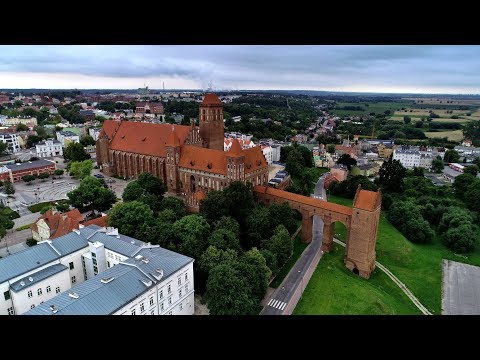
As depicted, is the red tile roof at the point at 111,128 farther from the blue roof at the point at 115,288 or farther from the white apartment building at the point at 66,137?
the blue roof at the point at 115,288

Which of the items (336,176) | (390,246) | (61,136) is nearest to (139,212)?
(390,246)

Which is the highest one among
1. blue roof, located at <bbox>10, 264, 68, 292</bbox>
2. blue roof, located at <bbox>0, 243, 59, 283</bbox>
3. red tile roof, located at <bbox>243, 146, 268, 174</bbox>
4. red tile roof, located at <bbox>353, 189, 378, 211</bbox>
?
red tile roof, located at <bbox>243, 146, 268, 174</bbox>

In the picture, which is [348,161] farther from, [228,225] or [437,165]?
[228,225]

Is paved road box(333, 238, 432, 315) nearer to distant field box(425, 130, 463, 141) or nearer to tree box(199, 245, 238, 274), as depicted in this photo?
tree box(199, 245, 238, 274)

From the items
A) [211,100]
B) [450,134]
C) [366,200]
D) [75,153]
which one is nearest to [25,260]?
[366,200]

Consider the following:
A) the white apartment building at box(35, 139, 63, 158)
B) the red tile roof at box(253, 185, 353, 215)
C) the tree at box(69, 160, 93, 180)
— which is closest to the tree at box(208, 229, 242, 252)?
the red tile roof at box(253, 185, 353, 215)

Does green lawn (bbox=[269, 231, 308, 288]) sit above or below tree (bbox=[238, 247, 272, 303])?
below
